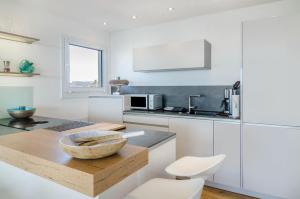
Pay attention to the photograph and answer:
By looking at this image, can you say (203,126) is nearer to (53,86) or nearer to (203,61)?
(203,61)

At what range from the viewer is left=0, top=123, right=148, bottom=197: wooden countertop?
78cm

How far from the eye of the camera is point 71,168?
81cm

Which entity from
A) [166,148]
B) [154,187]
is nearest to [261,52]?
[166,148]

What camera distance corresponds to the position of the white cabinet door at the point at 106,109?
3.23m

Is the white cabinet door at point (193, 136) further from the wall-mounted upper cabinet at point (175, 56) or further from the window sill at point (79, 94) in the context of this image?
the window sill at point (79, 94)

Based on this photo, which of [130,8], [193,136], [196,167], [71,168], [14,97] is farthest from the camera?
[130,8]

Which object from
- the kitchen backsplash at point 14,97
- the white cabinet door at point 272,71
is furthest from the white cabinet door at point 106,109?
the white cabinet door at point 272,71

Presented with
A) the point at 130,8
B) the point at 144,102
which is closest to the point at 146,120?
the point at 144,102

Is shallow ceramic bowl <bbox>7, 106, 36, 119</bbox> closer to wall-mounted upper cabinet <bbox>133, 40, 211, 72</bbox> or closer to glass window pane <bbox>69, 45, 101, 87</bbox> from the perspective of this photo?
glass window pane <bbox>69, 45, 101, 87</bbox>

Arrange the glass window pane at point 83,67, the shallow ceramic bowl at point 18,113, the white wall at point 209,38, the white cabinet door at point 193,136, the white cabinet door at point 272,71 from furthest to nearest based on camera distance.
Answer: the glass window pane at point 83,67 < the white wall at point 209,38 < the white cabinet door at point 193,136 < the shallow ceramic bowl at point 18,113 < the white cabinet door at point 272,71

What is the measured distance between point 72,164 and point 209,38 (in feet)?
9.14

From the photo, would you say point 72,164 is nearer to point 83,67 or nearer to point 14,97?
point 14,97

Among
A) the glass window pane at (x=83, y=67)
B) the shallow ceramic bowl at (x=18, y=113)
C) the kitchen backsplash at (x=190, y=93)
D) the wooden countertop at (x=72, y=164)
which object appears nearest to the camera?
the wooden countertop at (x=72, y=164)

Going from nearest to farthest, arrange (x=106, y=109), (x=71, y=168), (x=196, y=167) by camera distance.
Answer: (x=71, y=168)
(x=196, y=167)
(x=106, y=109)
